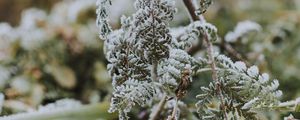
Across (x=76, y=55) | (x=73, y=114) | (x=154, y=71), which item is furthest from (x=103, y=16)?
(x=76, y=55)

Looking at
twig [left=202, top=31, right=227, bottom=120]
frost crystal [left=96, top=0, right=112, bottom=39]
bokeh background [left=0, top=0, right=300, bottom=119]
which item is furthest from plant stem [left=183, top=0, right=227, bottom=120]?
bokeh background [left=0, top=0, right=300, bottom=119]

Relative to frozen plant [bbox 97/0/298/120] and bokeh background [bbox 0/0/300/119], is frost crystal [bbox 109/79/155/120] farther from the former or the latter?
bokeh background [bbox 0/0/300/119]

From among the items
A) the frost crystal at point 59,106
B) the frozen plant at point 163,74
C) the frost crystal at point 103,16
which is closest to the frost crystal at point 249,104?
the frozen plant at point 163,74

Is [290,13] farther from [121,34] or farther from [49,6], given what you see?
[49,6]

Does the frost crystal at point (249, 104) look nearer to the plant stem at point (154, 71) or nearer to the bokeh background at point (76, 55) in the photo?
the plant stem at point (154, 71)

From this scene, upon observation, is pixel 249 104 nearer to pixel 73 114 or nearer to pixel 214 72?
pixel 214 72

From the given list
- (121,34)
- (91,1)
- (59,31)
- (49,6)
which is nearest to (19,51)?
(59,31)
